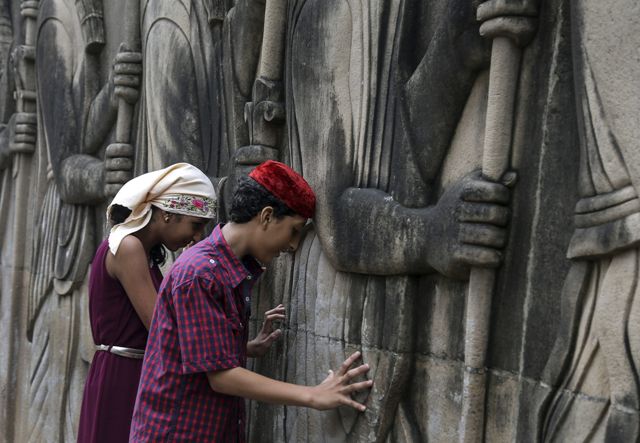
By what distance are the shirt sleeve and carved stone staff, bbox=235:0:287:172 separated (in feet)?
3.73

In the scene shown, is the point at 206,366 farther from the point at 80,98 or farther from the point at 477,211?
the point at 80,98

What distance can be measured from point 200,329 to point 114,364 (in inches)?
38.9

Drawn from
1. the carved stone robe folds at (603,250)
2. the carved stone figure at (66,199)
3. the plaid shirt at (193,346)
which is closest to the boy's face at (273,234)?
the plaid shirt at (193,346)

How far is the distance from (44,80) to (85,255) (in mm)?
1379

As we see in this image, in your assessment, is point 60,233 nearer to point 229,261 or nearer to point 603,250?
point 229,261

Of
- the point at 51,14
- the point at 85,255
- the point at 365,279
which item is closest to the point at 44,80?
the point at 51,14

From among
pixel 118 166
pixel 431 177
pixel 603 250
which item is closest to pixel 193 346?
pixel 431 177

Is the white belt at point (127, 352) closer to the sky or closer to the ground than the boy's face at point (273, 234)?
closer to the ground

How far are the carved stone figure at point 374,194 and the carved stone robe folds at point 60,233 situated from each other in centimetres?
226

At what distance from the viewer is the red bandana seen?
2.85 meters

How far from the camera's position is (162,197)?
3.35 metres

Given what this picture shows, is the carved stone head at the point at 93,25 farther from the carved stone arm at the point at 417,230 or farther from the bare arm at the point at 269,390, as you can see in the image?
the bare arm at the point at 269,390

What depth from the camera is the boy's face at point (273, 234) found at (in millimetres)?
2869

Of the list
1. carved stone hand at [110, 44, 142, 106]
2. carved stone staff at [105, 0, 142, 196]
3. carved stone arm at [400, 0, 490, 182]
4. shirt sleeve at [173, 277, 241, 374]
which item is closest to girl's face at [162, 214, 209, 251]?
shirt sleeve at [173, 277, 241, 374]
